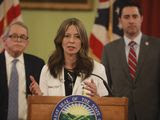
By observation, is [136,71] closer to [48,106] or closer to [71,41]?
[71,41]

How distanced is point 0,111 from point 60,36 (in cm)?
96

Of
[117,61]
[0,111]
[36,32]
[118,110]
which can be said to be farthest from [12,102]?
[36,32]

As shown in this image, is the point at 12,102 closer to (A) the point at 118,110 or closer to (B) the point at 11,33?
(B) the point at 11,33

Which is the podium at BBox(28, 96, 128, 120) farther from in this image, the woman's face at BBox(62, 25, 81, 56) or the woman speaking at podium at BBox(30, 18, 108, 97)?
the woman's face at BBox(62, 25, 81, 56)

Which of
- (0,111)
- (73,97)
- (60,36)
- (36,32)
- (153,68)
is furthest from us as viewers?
(36,32)

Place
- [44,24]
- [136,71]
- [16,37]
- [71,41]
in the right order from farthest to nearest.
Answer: [44,24] < [136,71] < [16,37] < [71,41]

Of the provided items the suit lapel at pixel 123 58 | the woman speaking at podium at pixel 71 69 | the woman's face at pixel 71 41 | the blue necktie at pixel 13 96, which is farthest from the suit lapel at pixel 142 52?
the blue necktie at pixel 13 96

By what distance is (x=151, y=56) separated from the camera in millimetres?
3592

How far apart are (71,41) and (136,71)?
1.14m

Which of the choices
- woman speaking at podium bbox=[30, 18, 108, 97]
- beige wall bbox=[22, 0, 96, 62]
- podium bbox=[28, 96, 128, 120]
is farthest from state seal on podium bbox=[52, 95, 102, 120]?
beige wall bbox=[22, 0, 96, 62]

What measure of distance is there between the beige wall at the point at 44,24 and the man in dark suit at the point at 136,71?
1586 millimetres

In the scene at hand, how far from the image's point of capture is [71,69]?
8.95 ft

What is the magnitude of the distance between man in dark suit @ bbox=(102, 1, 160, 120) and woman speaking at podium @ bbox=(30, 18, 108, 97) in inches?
35.3

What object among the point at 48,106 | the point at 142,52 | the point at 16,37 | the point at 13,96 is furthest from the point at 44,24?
the point at 48,106
